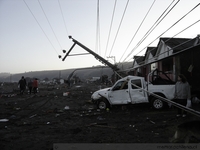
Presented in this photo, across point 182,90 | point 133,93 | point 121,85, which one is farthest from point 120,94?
point 182,90

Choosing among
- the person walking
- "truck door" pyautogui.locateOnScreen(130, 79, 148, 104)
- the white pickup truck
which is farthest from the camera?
"truck door" pyautogui.locateOnScreen(130, 79, 148, 104)

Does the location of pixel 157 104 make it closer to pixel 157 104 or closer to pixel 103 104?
pixel 157 104

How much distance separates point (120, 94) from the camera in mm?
11141

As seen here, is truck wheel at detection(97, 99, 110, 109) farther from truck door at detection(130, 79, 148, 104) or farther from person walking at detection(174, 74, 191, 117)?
person walking at detection(174, 74, 191, 117)

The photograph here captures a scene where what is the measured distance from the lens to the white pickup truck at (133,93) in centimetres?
1048

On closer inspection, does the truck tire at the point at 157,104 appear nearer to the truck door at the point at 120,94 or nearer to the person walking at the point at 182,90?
the truck door at the point at 120,94

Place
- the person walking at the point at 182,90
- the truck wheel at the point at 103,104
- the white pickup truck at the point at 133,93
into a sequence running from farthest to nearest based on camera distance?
the truck wheel at the point at 103,104, the white pickup truck at the point at 133,93, the person walking at the point at 182,90

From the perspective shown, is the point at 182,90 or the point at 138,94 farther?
the point at 138,94

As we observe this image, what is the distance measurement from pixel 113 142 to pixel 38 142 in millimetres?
2266

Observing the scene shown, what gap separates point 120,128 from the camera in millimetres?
7043

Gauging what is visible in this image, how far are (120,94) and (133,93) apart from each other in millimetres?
779

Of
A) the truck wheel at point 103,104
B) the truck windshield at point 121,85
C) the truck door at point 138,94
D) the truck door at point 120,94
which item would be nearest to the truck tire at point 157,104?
the truck door at point 138,94

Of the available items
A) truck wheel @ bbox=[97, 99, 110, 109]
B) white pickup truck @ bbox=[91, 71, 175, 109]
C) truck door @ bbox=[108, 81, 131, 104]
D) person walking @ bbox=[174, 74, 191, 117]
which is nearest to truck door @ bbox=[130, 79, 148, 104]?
white pickup truck @ bbox=[91, 71, 175, 109]

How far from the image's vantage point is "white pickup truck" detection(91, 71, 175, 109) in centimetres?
1048
